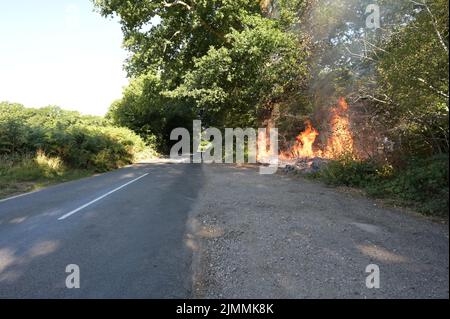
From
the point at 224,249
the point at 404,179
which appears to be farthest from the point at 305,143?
the point at 224,249

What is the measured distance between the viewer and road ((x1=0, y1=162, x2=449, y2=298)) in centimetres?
449

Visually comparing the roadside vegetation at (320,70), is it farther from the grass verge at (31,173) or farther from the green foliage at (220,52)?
the grass verge at (31,173)

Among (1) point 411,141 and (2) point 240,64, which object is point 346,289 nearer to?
(1) point 411,141

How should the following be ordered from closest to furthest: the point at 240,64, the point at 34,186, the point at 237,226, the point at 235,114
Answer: the point at 237,226
the point at 34,186
the point at 240,64
the point at 235,114

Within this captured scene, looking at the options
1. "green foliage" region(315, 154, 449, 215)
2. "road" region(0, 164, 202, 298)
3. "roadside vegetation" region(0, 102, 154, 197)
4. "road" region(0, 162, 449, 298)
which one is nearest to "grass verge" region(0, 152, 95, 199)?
"roadside vegetation" region(0, 102, 154, 197)

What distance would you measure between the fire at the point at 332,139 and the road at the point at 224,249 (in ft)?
13.2

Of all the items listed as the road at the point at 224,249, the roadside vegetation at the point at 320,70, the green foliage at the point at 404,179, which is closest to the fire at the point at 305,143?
the roadside vegetation at the point at 320,70

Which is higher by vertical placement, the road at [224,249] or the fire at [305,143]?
the fire at [305,143]

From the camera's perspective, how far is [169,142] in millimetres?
53469

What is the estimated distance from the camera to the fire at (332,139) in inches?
551

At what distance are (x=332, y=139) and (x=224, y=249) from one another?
12279 mm
